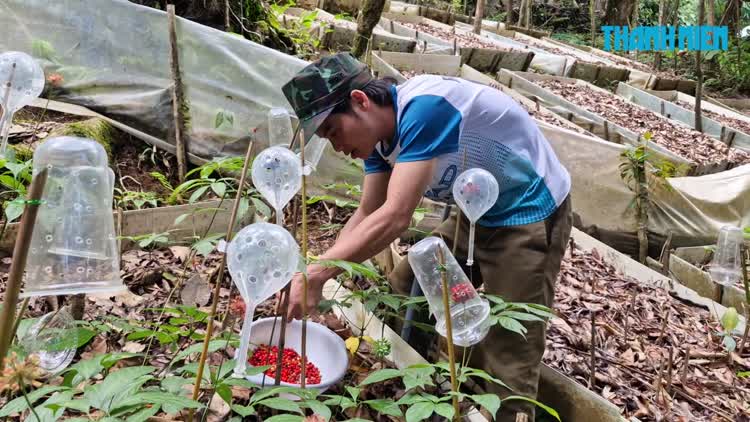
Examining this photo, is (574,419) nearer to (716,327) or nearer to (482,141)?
(482,141)

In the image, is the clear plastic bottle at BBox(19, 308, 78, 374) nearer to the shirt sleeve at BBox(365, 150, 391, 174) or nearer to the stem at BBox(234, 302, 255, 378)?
the stem at BBox(234, 302, 255, 378)

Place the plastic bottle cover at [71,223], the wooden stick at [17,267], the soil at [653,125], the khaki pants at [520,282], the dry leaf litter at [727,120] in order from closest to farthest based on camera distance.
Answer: the wooden stick at [17,267], the plastic bottle cover at [71,223], the khaki pants at [520,282], the soil at [653,125], the dry leaf litter at [727,120]

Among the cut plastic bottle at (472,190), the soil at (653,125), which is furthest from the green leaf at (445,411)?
the soil at (653,125)

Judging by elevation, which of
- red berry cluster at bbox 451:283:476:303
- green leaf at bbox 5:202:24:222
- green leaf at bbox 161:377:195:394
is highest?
green leaf at bbox 5:202:24:222

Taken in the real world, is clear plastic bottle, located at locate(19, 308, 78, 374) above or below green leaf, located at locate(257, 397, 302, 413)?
below

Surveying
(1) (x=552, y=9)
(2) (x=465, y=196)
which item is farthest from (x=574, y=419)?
(1) (x=552, y=9)

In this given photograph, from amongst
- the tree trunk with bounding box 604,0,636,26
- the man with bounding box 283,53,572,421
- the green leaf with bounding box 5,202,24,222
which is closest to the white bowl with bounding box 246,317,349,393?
the man with bounding box 283,53,572,421

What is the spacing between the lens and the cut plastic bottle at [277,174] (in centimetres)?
162

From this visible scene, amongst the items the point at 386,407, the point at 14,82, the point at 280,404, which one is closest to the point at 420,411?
the point at 386,407

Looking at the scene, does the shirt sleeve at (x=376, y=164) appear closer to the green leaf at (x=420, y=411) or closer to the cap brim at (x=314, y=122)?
the cap brim at (x=314, y=122)

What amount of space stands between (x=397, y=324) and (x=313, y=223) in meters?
1.64

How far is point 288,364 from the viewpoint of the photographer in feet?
6.68

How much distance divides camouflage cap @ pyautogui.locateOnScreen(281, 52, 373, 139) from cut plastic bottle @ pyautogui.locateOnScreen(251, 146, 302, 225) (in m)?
0.37

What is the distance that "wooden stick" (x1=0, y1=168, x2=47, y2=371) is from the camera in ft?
2.70
